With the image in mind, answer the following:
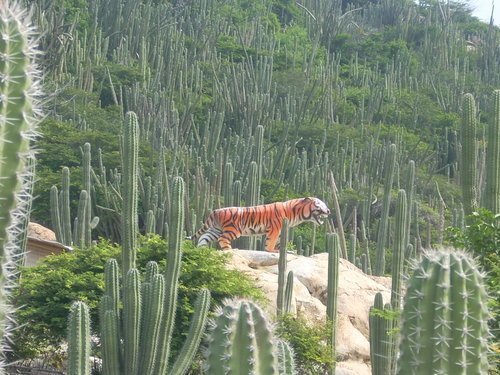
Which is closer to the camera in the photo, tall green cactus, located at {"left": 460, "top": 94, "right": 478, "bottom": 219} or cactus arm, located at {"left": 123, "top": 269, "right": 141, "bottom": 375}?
tall green cactus, located at {"left": 460, "top": 94, "right": 478, "bottom": 219}

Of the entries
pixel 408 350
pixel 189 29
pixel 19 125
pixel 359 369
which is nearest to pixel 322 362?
pixel 359 369

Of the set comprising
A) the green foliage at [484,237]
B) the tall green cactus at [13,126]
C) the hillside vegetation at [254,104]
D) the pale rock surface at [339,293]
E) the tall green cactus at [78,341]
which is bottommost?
the hillside vegetation at [254,104]

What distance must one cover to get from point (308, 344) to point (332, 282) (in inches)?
33.6

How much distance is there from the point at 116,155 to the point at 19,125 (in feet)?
86.4

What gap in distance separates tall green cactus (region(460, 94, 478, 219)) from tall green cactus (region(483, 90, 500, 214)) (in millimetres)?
175

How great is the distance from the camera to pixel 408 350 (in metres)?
4.20

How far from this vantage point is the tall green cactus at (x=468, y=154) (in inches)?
438

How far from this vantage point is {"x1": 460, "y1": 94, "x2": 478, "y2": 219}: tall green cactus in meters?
11.1

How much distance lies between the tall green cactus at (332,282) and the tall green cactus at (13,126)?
11.1 m

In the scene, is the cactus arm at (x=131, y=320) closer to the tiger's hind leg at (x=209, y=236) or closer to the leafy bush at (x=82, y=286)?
the leafy bush at (x=82, y=286)

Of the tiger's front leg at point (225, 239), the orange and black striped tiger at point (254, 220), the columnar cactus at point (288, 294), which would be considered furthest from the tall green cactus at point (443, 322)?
the tiger's front leg at point (225, 239)

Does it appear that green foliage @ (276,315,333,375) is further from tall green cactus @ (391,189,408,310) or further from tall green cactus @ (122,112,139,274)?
tall green cactus @ (122,112,139,274)

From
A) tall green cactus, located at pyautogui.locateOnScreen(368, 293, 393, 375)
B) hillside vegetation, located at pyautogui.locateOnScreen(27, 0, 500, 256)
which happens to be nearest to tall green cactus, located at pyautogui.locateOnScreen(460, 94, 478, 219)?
tall green cactus, located at pyautogui.locateOnScreen(368, 293, 393, 375)

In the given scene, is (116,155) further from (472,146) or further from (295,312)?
(472,146)
